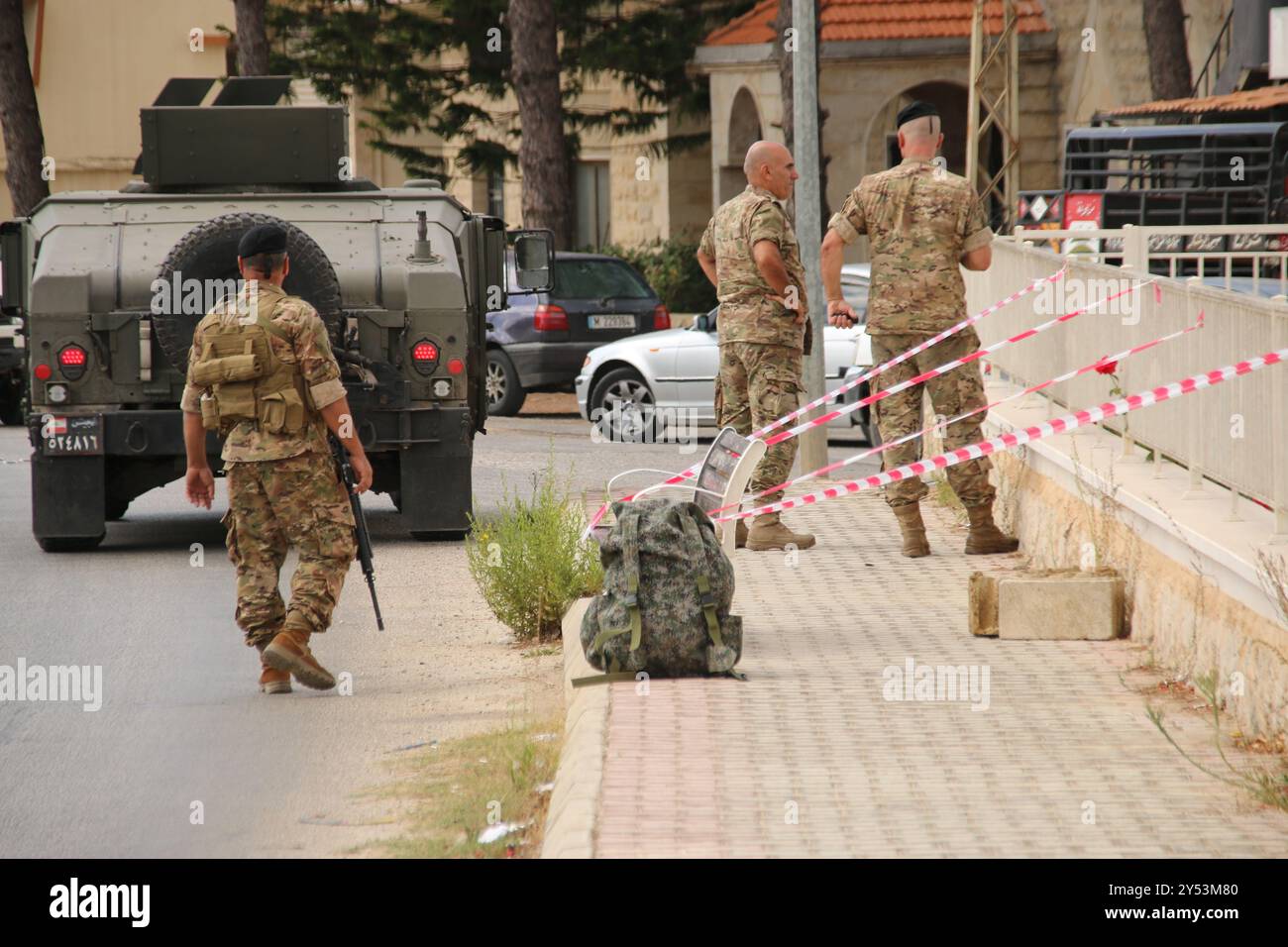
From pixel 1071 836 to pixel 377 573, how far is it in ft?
21.8

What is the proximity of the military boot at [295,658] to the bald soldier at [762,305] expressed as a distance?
2694 millimetres

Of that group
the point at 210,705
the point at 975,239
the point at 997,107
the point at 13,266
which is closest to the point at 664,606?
the point at 210,705

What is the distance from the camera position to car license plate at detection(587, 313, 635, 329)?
2295 centimetres

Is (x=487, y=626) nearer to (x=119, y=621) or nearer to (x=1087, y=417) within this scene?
(x=119, y=621)

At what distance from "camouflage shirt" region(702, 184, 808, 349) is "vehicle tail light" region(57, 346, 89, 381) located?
4.02 metres

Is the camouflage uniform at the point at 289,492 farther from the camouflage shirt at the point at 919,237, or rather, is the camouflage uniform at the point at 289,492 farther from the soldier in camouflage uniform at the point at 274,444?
the camouflage shirt at the point at 919,237

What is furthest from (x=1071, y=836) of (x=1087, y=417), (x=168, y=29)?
(x=168, y=29)

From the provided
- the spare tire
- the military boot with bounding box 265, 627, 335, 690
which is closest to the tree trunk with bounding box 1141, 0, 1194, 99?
the spare tire

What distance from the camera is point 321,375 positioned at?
805 centimetres

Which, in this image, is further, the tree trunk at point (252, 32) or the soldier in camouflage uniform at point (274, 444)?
the tree trunk at point (252, 32)

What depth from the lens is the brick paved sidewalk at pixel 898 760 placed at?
5391mm

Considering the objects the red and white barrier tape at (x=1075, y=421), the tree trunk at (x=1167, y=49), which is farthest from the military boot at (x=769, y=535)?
the tree trunk at (x=1167, y=49)

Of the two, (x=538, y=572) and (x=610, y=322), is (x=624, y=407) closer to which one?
(x=610, y=322)

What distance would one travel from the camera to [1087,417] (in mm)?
8219
